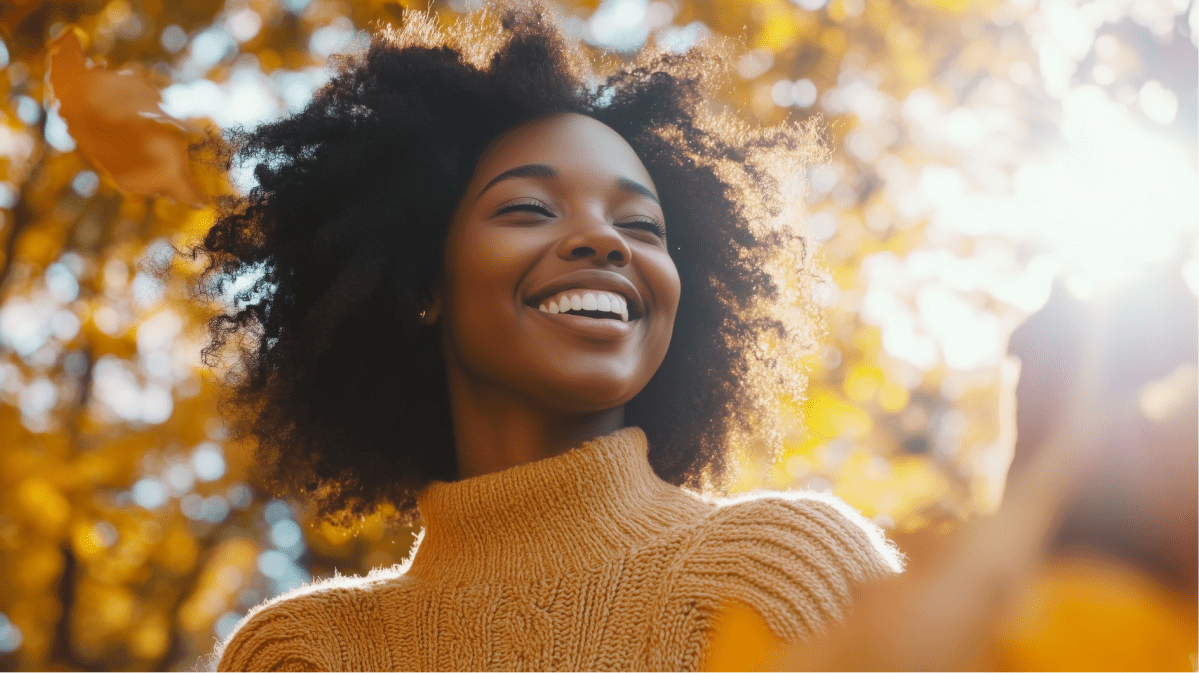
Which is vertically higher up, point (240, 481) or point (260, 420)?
point (260, 420)

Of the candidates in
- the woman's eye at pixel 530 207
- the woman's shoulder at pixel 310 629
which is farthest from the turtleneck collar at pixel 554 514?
the woman's eye at pixel 530 207

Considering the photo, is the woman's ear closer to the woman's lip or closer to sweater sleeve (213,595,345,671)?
the woman's lip

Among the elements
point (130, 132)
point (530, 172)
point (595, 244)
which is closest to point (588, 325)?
point (595, 244)

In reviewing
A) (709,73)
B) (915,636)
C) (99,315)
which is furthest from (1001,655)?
(99,315)

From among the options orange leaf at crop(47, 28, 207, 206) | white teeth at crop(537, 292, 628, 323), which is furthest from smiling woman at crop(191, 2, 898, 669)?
orange leaf at crop(47, 28, 207, 206)

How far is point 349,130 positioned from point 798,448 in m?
3.42

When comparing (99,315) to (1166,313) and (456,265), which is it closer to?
(456,265)

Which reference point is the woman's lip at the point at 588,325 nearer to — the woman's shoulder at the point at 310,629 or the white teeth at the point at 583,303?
the white teeth at the point at 583,303

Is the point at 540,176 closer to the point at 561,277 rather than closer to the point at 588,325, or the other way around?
the point at 561,277

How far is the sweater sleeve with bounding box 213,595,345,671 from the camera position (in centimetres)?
196

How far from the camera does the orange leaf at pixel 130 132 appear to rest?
3.30m

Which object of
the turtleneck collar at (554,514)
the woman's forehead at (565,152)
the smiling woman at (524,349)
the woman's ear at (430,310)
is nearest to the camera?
the smiling woman at (524,349)

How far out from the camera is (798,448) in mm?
5199

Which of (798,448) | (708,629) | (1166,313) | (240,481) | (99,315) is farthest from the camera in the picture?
(240,481)
